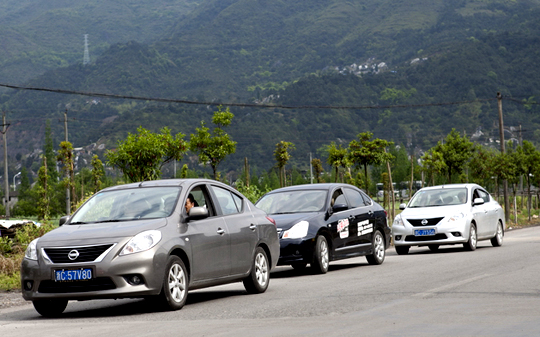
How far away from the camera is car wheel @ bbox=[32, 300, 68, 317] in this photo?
988 cm

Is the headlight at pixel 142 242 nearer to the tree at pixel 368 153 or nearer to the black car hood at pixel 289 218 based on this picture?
the black car hood at pixel 289 218

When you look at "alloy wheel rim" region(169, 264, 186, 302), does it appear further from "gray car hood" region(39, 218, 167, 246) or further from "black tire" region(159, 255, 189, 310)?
"gray car hood" region(39, 218, 167, 246)

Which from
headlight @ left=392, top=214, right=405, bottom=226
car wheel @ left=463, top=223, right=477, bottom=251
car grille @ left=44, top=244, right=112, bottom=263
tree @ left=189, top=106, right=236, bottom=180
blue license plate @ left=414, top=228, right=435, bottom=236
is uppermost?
tree @ left=189, top=106, right=236, bottom=180

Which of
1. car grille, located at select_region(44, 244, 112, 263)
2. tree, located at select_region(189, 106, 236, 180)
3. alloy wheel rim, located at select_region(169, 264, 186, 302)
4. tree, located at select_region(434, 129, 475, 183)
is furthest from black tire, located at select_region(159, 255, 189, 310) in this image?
tree, located at select_region(434, 129, 475, 183)

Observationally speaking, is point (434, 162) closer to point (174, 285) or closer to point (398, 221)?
point (398, 221)

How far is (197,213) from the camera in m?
10.3

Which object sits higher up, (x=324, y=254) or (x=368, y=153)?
(x=368, y=153)

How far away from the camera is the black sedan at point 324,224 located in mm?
14758

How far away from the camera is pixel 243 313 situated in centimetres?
956

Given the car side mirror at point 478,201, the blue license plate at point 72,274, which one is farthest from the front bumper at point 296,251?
the car side mirror at point 478,201

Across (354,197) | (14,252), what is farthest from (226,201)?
(14,252)

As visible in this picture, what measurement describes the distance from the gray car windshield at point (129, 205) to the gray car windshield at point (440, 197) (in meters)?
11.7

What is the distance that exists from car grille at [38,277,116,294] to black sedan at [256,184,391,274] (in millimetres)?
5825

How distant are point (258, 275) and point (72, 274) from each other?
3.32 m
